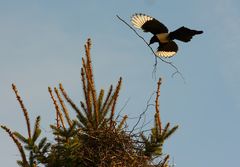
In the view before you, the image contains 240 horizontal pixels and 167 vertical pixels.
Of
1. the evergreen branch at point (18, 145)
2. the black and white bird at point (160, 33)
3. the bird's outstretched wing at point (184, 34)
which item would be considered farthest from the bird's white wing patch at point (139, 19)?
the evergreen branch at point (18, 145)

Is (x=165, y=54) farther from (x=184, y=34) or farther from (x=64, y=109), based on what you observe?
(x=64, y=109)

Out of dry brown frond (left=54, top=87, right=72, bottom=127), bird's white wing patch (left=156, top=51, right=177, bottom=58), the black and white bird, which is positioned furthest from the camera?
dry brown frond (left=54, top=87, right=72, bottom=127)

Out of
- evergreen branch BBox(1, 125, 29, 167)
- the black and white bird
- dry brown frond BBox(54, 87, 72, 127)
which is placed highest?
the black and white bird

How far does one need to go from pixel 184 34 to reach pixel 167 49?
445mm

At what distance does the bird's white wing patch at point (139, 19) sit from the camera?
26.1 ft

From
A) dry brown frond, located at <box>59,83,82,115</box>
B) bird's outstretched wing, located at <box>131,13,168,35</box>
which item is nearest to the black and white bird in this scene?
bird's outstretched wing, located at <box>131,13,168,35</box>

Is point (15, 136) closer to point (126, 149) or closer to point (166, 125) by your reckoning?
point (126, 149)

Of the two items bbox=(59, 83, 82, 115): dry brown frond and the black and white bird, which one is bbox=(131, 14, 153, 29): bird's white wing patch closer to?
the black and white bird

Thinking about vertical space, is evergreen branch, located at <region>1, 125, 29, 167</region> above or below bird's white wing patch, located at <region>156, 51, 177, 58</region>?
below

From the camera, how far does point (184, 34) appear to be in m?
7.78

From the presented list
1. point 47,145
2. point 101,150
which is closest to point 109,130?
point 101,150

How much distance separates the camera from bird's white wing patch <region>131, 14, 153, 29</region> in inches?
313

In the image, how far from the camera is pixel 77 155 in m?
8.16

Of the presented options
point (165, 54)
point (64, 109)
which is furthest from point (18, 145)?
point (165, 54)
